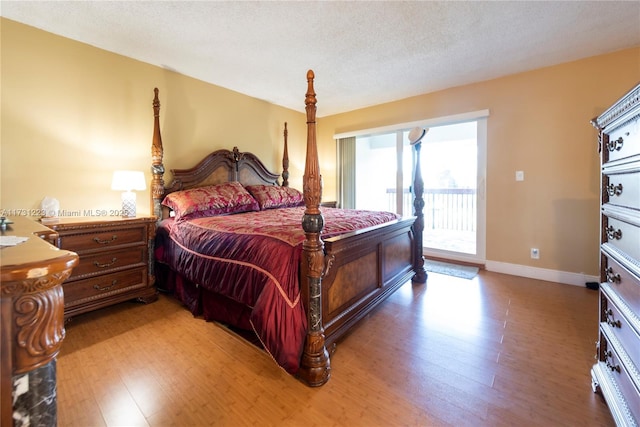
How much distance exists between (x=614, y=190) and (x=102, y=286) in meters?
3.30

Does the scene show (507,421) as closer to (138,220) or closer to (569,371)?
Answer: (569,371)

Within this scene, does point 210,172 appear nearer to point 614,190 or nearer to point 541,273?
point 614,190

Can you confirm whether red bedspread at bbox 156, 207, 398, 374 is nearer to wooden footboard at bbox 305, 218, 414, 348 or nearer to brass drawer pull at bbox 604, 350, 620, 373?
wooden footboard at bbox 305, 218, 414, 348

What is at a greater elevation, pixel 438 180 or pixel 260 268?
pixel 438 180

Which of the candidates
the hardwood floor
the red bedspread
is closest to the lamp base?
the red bedspread

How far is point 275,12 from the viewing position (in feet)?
6.68

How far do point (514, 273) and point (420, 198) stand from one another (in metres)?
1.53

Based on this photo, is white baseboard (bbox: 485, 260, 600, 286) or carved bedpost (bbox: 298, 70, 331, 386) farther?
white baseboard (bbox: 485, 260, 600, 286)

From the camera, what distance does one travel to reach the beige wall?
276 centimetres

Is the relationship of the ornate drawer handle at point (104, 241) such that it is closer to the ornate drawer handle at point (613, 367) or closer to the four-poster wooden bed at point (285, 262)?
the four-poster wooden bed at point (285, 262)

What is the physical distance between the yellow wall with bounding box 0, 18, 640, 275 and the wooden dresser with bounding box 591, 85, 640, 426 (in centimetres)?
196

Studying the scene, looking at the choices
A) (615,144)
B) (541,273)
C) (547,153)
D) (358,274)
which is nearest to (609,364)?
(615,144)

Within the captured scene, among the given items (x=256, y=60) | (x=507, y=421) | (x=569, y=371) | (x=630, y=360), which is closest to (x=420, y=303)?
(x=569, y=371)

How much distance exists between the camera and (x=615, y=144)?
1.22m
